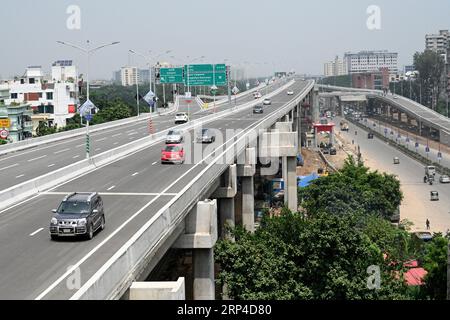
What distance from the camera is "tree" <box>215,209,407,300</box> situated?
27.0 meters

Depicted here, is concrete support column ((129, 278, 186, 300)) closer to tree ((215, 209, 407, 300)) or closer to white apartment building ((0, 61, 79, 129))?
tree ((215, 209, 407, 300))

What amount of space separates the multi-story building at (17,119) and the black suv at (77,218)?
66491mm

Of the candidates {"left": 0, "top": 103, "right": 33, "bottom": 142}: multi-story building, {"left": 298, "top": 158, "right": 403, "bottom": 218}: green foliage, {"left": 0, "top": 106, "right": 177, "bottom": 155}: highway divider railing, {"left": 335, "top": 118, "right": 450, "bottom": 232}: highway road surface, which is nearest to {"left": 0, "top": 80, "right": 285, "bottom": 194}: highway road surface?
{"left": 0, "top": 106, "right": 177, "bottom": 155}: highway divider railing

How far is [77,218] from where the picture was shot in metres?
22.3

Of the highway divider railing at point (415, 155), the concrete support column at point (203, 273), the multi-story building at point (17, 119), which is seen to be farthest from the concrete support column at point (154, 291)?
the highway divider railing at point (415, 155)

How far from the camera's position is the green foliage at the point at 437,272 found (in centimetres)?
3023

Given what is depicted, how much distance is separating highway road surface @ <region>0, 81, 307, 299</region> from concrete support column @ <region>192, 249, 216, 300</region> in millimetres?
2621

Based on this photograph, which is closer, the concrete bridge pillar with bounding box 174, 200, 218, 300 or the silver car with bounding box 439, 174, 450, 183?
the concrete bridge pillar with bounding box 174, 200, 218, 300

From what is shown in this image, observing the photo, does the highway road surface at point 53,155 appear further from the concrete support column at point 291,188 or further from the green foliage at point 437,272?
the green foliage at point 437,272

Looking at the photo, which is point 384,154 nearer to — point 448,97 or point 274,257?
point 448,97

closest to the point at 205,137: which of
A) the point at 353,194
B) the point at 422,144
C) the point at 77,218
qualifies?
the point at 353,194

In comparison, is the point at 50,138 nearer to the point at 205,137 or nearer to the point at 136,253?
the point at 205,137

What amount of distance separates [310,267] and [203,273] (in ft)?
14.1

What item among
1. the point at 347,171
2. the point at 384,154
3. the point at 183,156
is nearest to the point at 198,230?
the point at 183,156
